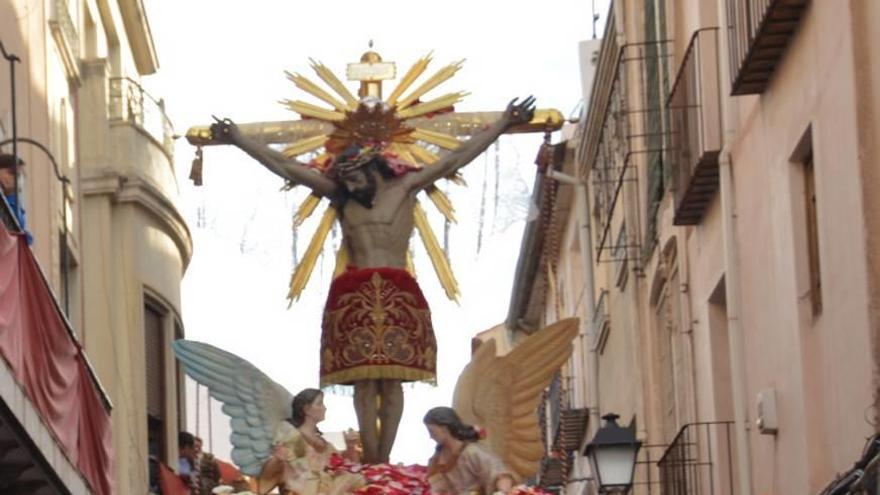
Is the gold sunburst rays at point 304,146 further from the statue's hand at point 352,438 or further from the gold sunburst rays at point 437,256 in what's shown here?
the statue's hand at point 352,438

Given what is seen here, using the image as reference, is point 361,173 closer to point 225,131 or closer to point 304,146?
point 304,146

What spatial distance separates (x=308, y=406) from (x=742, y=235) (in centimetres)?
427

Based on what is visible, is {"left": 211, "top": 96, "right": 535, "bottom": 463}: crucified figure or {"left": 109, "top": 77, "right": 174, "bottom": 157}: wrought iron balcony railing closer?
{"left": 211, "top": 96, "right": 535, "bottom": 463}: crucified figure

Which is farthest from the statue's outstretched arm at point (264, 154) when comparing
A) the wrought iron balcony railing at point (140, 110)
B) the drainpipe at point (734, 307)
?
the wrought iron balcony railing at point (140, 110)

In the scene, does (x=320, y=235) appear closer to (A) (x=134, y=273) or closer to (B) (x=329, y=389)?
(B) (x=329, y=389)

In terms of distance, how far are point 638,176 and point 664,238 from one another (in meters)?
2.22

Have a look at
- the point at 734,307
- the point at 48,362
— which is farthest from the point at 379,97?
the point at 734,307

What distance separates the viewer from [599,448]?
20984 millimetres

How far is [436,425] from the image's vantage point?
18422 mm

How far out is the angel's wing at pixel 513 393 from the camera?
61.8 feet

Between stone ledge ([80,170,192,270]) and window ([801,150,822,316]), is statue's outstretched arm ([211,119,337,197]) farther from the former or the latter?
Answer: stone ledge ([80,170,192,270])

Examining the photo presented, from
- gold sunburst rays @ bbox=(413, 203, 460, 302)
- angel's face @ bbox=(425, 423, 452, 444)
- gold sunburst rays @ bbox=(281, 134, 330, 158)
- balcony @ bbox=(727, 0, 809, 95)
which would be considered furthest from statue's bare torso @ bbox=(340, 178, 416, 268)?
balcony @ bbox=(727, 0, 809, 95)

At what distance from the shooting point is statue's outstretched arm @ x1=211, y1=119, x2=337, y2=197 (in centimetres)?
1911

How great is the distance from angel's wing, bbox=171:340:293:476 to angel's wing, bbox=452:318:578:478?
1.06 m
